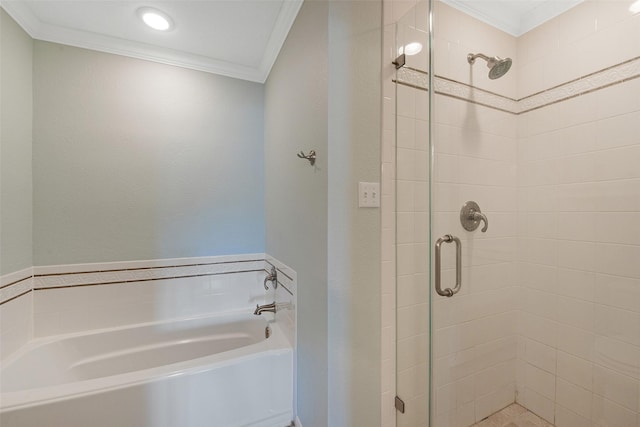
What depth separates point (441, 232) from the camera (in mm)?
1199

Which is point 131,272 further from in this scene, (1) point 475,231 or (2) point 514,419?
(2) point 514,419

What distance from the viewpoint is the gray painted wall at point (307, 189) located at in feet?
3.66

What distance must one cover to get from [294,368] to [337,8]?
72.0 inches

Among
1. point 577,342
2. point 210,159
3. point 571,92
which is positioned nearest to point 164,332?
point 210,159

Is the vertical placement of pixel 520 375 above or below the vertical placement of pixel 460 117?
below

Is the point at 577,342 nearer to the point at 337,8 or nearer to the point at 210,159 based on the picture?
the point at 337,8

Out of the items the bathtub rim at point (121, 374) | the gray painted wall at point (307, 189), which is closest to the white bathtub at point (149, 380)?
the bathtub rim at point (121, 374)

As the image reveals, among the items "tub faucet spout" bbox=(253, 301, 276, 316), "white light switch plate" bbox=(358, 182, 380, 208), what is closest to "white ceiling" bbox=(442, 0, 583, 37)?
"white light switch plate" bbox=(358, 182, 380, 208)

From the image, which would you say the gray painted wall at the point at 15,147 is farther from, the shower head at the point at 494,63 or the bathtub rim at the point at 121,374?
the shower head at the point at 494,63

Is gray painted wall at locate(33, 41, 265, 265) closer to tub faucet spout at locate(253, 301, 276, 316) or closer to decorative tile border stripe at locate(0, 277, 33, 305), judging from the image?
decorative tile border stripe at locate(0, 277, 33, 305)

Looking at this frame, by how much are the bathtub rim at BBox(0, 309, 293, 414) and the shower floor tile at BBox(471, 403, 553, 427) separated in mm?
1218

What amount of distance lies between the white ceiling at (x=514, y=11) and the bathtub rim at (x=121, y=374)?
2.11 meters

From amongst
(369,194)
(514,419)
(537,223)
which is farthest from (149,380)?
(537,223)

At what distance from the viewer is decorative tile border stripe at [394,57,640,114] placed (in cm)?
117
